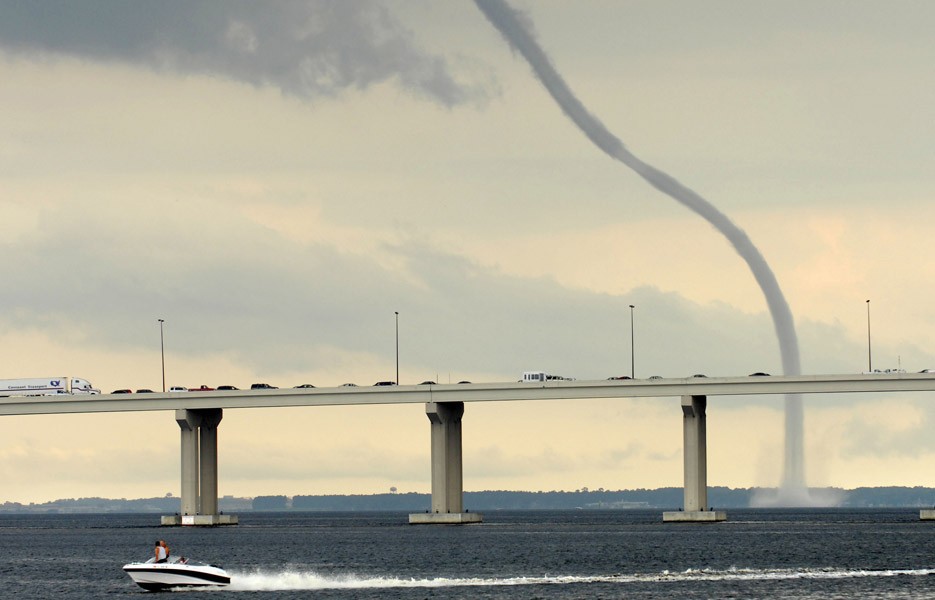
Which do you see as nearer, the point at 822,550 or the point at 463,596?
the point at 463,596

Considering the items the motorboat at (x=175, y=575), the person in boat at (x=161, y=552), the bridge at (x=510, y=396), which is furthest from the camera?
the bridge at (x=510, y=396)

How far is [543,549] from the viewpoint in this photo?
151 meters

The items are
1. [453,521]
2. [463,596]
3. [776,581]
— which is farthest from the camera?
[453,521]

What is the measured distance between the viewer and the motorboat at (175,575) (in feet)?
351

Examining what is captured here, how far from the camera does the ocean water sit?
349 ft

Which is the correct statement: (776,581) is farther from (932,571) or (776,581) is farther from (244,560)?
(244,560)

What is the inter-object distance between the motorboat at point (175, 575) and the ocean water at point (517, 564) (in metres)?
1.00

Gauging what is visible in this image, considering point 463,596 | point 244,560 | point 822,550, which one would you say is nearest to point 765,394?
point 822,550

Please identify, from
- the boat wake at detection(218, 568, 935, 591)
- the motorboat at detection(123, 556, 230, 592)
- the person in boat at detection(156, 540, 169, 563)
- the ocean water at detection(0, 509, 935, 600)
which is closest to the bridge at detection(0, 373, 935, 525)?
the ocean water at detection(0, 509, 935, 600)

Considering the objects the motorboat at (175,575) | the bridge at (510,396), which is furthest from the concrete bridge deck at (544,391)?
the motorboat at (175,575)

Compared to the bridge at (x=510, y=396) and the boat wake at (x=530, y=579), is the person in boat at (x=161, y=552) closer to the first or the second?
the boat wake at (x=530, y=579)

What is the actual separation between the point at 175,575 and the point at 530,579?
71.6 ft

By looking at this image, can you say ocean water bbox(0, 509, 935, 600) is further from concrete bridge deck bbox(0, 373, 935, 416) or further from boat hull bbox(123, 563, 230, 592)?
concrete bridge deck bbox(0, 373, 935, 416)

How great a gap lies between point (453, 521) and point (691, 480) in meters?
28.7
